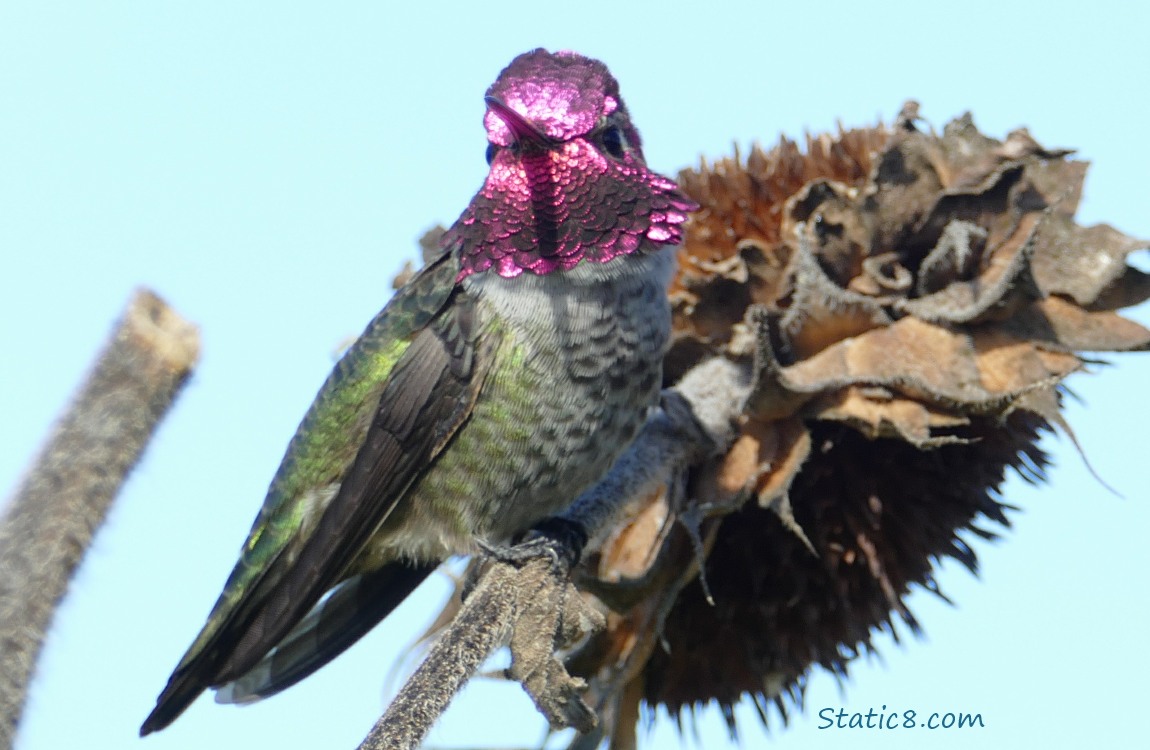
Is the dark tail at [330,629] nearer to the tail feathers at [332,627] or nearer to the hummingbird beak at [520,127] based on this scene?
the tail feathers at [332,627]

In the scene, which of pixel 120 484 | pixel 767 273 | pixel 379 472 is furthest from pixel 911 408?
pixel 120 484

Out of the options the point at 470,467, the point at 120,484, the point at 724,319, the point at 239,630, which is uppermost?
the point at 120,484

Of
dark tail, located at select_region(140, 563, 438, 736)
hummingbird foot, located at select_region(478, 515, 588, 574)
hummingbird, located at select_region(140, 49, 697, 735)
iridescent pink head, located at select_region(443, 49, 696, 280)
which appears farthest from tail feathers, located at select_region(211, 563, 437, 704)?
iridescent pink head, located at select_region(443, 49, 696, 280)

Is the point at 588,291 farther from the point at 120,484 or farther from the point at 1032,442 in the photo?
A: the point at 120,484

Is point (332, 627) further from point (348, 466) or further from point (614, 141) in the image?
point (614, 141)

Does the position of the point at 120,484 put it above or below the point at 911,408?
above

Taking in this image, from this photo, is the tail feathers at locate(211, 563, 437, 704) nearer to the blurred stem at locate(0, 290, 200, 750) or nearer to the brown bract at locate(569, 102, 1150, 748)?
the brown bract at locate(569, 102, 1150, 748)

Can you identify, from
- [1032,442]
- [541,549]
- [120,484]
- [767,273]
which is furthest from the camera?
[1032,442]
